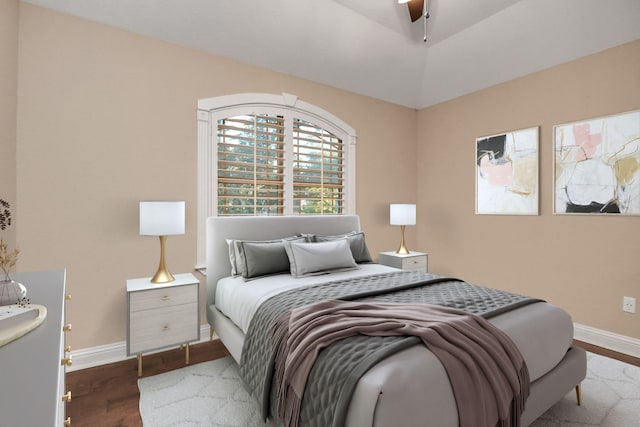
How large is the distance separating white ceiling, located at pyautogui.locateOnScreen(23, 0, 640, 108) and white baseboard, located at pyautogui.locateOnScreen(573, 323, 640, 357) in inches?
102

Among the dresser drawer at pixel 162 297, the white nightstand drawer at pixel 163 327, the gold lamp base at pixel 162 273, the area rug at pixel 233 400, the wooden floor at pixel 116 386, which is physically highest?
the gold lamp base at pixel 162 273

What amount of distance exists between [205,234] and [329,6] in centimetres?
242

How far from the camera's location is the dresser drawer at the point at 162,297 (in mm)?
2372

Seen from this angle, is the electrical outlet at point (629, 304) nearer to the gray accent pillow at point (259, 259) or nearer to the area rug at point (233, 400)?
the area rug at point (233, 400)

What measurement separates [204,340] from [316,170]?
2.12 meters

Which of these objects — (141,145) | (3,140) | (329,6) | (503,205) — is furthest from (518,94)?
(3,140)

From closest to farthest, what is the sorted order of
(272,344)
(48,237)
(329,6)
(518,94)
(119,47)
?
(272,344) → (48,237) → (119,47) → (329,6) → (518,94)

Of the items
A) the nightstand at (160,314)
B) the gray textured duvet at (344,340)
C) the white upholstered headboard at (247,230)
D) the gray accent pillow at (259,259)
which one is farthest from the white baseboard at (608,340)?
the nightstand at (160,314)

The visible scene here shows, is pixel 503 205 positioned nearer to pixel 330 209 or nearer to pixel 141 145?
pixel 330 209

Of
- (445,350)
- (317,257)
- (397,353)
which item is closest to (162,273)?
(317,257)

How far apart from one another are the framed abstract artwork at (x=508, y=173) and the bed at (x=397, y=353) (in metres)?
1.83

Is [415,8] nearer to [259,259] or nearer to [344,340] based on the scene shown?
[259,259]

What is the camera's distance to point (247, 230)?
3.11m

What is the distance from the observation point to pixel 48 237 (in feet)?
7.92
